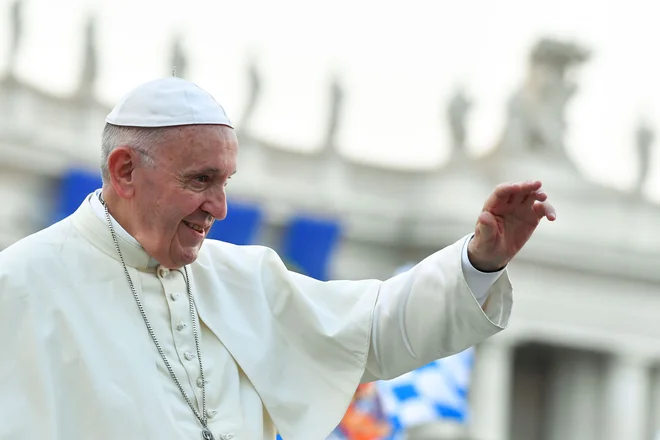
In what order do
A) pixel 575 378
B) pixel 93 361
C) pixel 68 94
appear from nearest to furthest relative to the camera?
pixel 93 361 < pixel 68 94 < pixel 575 378

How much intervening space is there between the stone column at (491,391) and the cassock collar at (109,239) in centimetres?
2955

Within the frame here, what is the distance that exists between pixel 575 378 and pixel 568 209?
4.59 metres

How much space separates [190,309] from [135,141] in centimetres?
42

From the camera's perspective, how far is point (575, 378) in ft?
121

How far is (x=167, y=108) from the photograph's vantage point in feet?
11.5

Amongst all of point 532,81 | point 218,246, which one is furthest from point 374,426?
point 532,81

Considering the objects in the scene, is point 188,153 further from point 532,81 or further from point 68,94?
point 532,81

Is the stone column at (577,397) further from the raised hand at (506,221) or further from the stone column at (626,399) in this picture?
the raised hand at (506,221)

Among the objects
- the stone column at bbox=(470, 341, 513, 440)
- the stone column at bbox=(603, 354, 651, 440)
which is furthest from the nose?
the stone column at bbox=(603, 354, 651, 440)

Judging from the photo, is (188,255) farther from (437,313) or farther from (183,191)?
(437,313)

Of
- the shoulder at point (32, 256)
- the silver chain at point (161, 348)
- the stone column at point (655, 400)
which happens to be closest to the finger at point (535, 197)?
the silver chain at point (161, 348)

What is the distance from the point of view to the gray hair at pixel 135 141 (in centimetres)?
350

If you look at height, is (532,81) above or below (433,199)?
above

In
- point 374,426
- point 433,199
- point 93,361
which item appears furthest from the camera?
point 433,199
